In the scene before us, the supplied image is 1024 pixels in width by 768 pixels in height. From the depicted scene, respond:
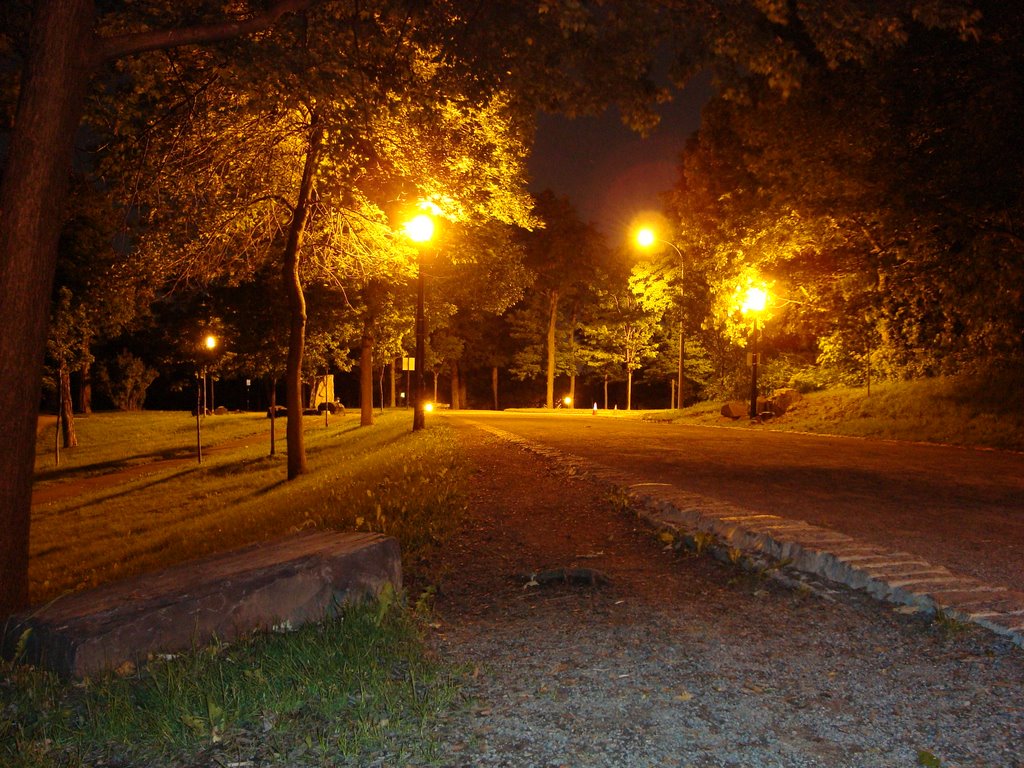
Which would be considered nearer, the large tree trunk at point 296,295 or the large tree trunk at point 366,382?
the large tree trunk at point 296,295

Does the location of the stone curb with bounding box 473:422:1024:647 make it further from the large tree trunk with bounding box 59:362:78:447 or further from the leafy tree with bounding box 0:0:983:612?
the large tree trunk with bounding box 59:362:78:447

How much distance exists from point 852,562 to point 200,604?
4070 mm

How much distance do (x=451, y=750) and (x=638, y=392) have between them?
7361 cm

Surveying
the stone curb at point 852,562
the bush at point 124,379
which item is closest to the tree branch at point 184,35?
the stone curb at point 852,562

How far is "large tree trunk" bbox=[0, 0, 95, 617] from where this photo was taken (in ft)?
18.8

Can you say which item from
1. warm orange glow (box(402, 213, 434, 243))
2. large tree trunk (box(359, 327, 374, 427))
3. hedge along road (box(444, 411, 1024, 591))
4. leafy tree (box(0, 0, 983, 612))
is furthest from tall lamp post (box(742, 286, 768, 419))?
leafy tree (box(0, 0, 983, 612))

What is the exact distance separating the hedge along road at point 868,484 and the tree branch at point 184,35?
6.21 meters

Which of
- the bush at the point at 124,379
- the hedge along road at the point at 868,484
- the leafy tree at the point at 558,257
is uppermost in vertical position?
the leafy tree at the point at 558,257

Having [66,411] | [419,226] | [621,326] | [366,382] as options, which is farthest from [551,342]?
[419,226]

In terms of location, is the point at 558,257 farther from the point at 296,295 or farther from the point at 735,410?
the point at 296,295

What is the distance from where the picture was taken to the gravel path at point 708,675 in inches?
137

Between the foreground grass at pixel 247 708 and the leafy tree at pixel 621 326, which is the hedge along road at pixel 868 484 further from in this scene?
the leafy tree at pixel 621 326

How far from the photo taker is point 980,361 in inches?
880

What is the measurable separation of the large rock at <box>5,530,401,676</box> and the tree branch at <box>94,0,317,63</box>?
3880 mm
